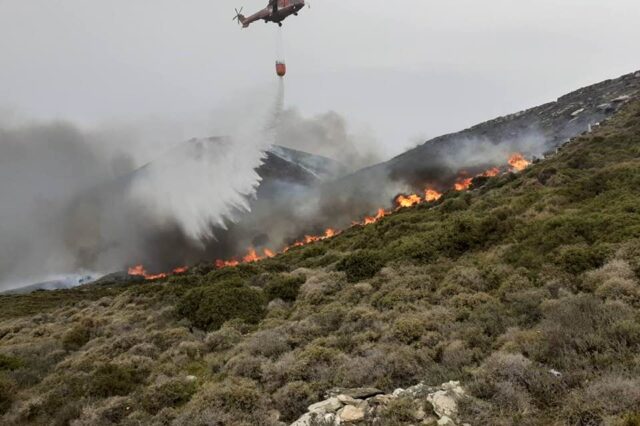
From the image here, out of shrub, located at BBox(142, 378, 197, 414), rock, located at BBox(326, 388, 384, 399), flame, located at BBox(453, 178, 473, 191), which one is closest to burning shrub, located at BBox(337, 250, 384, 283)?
shrub, located at BBox(142, 378, 197, 414)

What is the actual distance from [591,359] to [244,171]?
331 ft

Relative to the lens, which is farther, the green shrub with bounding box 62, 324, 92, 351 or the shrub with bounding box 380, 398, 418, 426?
the green shrub with bounding box 62, 324, 92, 351

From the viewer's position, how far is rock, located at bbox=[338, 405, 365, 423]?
7938 mm

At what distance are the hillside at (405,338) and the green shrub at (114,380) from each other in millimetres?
49

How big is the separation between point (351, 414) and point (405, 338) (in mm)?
3829

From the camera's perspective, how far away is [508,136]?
81875mm

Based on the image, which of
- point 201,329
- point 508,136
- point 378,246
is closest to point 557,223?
point 378,246

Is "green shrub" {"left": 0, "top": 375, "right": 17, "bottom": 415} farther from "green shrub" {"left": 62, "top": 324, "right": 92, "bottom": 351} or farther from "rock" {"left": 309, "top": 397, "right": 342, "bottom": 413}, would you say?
"rock" {"left": 309, "top": 397, "right": 342, "bottom": 413}

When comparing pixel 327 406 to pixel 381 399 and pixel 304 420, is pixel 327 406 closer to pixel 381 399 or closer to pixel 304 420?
pixel 304 420

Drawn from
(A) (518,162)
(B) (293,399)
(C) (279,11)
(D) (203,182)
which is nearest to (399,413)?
(B) (293,399)

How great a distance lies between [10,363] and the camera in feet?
56.4

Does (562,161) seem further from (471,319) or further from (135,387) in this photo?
(135,387)

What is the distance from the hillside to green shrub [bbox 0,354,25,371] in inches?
3.8

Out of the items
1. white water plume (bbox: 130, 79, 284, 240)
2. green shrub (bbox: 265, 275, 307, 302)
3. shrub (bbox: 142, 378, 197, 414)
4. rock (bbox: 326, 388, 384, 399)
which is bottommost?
rock (bbox: 326, 388, 384, 399)
